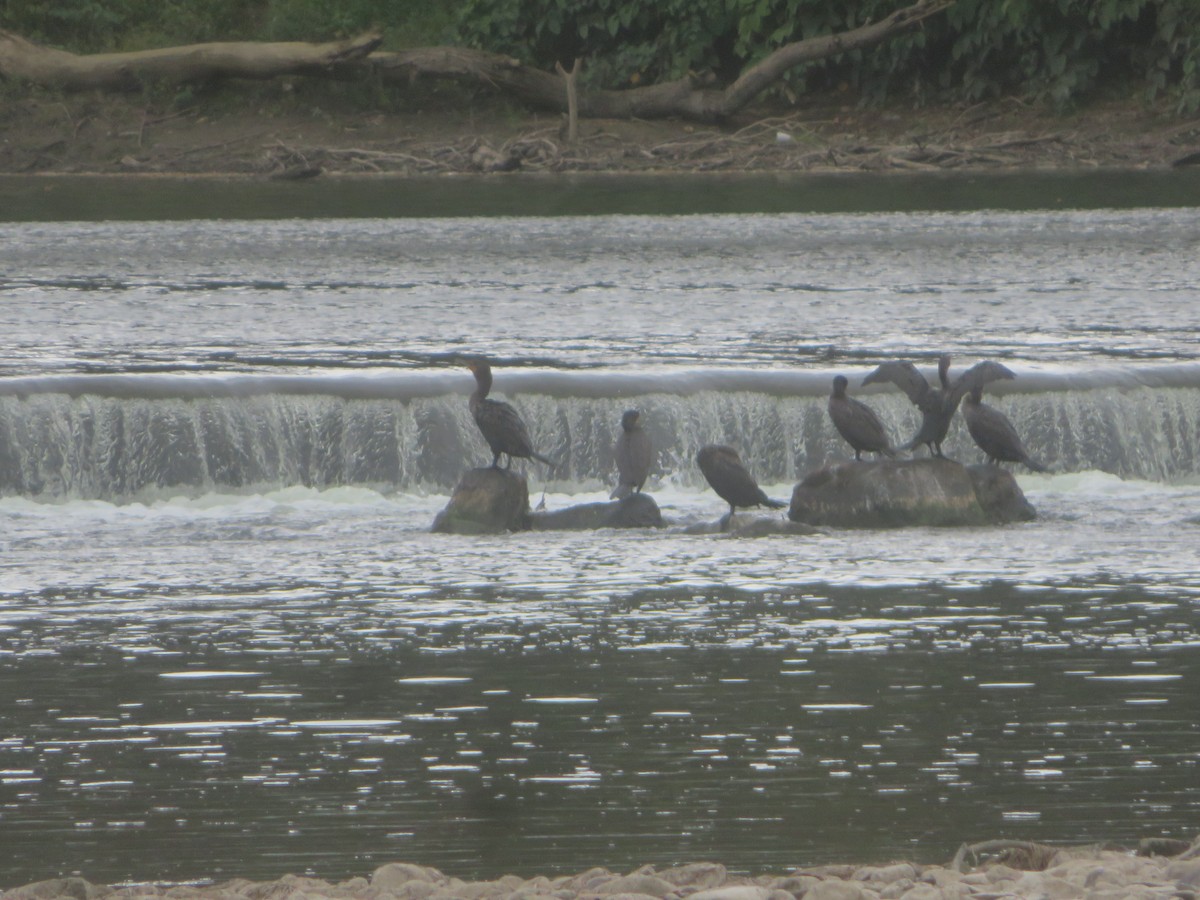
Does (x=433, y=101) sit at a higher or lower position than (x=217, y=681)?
higher

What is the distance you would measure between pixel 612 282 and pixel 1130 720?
1094cm

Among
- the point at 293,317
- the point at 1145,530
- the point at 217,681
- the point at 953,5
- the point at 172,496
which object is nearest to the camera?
the point at 217,681

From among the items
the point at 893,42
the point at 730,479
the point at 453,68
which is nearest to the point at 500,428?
the point at 730,479

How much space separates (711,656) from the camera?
7211 millimetres

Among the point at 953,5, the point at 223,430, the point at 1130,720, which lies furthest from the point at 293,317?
the point at 953,5

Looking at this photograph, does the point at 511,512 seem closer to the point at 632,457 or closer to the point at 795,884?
the point at 632,457

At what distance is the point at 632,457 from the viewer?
10.1 meters

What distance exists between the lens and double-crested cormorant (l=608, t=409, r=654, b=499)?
10.0 metres

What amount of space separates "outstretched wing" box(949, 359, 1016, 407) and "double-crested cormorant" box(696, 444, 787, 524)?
946 mm

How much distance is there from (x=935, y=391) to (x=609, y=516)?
62.7 inches

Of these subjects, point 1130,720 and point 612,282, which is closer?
point 1130,720

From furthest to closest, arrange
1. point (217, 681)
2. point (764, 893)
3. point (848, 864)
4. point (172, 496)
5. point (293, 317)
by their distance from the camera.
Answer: point (293, 317), point (172, 496), point (217, 681), point (848, 864), point (764, 893)

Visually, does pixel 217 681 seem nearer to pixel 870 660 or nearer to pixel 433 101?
pixel 870 660

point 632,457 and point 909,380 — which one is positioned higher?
point 909,380
